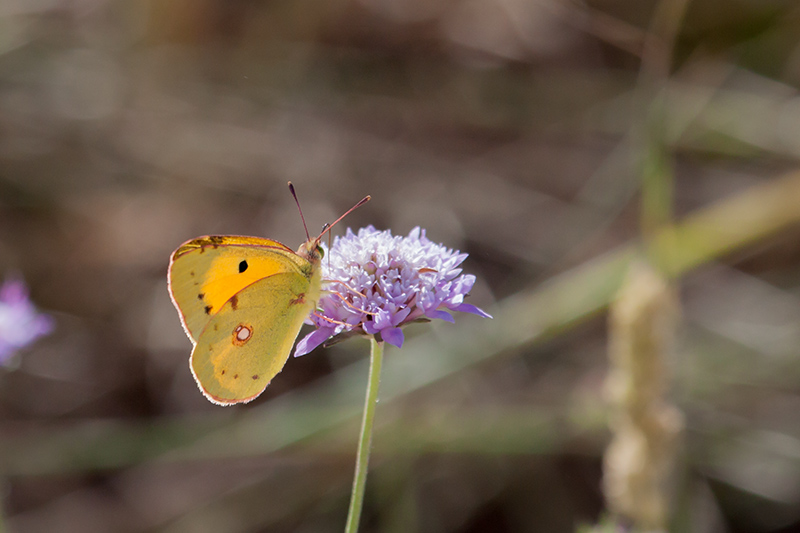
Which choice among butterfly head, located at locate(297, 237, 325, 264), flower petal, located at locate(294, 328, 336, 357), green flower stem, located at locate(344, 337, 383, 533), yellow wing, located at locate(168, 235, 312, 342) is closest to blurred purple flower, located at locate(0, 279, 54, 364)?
yellow wing, located at locate(168, 235, 312, 342)

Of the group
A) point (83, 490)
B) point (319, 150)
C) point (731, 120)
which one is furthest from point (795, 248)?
point (83, 490)

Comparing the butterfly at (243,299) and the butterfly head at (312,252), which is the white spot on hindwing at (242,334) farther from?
the butterfly head at (312,252)

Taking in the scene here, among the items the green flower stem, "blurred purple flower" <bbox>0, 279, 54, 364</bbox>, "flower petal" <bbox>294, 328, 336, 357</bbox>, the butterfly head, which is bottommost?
the green flower stem

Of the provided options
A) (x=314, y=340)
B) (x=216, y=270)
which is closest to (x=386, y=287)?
(x=314, y=340)

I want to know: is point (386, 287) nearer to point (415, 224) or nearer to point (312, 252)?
point (312, 252)

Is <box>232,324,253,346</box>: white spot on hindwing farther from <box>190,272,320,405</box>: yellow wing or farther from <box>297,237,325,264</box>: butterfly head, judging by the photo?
<box>297,237,325,264</box>: butterfly head

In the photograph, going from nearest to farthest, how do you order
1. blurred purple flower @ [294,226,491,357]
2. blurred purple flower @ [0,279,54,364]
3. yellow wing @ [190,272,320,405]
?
1. blurred purple flower @ [294,226,491,357]
2. yellow wing @ [190,272,320,405]
3. blurred purple flower @ [0,279,54,364]

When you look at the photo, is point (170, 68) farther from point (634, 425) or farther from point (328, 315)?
point (634, 425)

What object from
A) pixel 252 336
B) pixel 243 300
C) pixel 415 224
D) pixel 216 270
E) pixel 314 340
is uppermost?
pixel 415 224
